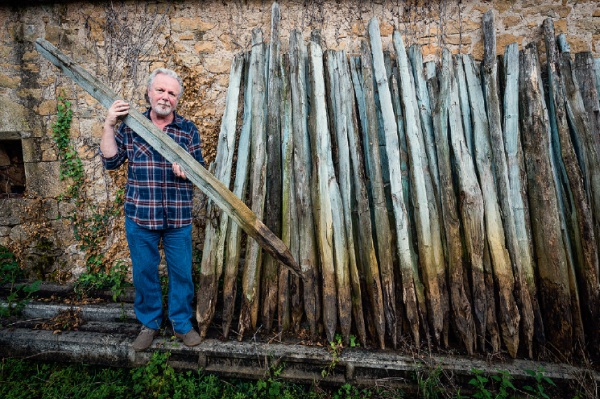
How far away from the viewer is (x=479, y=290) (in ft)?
7.73

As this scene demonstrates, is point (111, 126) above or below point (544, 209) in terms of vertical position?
above

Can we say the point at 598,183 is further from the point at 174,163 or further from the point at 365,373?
the point at 174,163

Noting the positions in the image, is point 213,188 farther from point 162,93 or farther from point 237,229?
point 162,93

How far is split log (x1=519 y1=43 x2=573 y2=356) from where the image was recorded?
7.56 ft

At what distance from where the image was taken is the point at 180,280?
7.81ft

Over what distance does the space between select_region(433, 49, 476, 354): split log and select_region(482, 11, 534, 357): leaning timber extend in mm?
388

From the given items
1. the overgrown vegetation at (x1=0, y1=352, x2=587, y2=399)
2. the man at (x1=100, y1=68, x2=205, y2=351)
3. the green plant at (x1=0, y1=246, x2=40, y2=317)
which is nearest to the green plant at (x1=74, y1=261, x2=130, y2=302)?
the green plant at (x1=0, y1=246, x2=40, y2=317)

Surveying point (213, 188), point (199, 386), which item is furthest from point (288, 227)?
point (199, 386)

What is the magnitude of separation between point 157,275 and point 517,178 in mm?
3221

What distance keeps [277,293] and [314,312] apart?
0.37 meters

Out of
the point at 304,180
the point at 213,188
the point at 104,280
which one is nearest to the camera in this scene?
the point at 213,188

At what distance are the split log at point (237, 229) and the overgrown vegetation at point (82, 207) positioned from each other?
5.35ft

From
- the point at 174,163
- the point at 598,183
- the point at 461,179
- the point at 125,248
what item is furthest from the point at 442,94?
the point at 125,248

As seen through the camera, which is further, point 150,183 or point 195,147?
point 195,147
